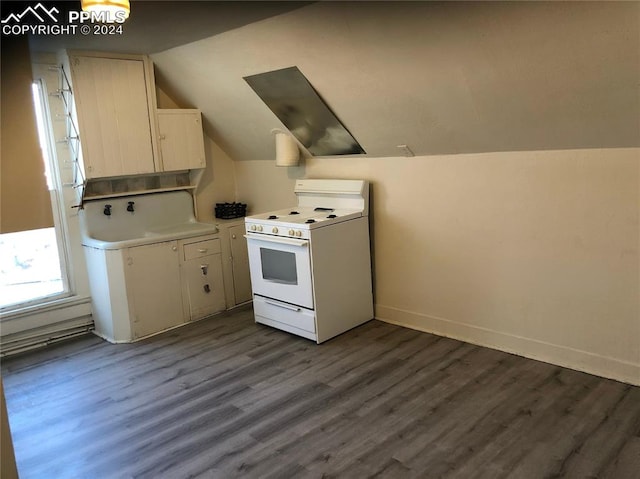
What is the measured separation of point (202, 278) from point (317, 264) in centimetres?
123

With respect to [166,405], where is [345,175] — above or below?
above

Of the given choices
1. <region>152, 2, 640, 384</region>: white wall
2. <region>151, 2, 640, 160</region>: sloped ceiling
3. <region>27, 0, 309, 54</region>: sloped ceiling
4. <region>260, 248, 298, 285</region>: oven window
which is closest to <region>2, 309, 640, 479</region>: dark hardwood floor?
<region>152, 2, 640, 384</region>: white wall

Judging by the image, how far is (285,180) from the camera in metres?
4.59

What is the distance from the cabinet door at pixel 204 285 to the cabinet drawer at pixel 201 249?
0.03m

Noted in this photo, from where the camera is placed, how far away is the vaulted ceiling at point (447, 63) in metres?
2.29

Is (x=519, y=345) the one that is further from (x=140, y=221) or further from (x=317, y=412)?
(x=140, y=221)

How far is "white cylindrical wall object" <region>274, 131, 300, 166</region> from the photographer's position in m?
4.16

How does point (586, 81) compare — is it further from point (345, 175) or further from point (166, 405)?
point (166, 405)

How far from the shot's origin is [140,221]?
440 centimetres

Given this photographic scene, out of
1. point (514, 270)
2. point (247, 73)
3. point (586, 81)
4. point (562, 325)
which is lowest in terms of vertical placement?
point (562, 325)

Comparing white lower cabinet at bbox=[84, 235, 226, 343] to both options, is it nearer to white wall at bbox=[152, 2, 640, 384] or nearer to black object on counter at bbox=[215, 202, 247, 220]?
black object on counter at bbox=[215, 202, 247, 220]

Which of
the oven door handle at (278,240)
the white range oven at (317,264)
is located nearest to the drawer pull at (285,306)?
the white range oven at (317,264)

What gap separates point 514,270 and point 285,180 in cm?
218

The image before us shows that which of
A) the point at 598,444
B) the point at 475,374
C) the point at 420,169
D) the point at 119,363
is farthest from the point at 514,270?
the point at 119,363
